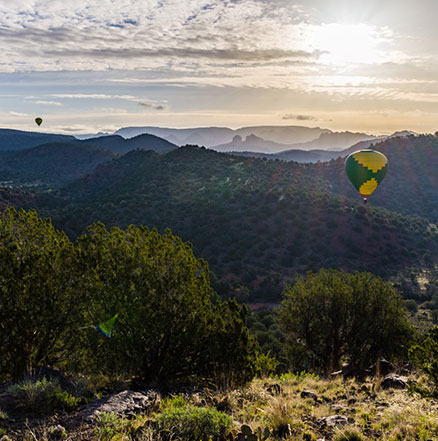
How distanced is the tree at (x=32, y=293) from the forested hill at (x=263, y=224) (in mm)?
36961

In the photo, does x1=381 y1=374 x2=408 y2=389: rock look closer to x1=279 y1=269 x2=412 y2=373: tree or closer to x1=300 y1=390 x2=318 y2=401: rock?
x1=300 y1=390 x2=318 y2=401: rock

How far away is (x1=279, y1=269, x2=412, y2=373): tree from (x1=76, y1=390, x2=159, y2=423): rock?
1297 centimetres

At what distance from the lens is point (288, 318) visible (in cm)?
2075

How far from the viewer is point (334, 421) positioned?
7.48 metres

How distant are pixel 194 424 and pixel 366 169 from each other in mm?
34878

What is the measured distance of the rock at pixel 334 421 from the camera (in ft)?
24.1

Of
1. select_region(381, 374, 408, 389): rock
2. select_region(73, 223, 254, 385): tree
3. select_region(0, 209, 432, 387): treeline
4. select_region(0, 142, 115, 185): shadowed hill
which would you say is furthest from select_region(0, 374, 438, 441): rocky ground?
select_region(0, 142, 115, 185): shadowed hill

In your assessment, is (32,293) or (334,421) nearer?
(334,421)

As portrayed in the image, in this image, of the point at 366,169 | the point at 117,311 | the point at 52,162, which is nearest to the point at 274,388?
the point at 117,311

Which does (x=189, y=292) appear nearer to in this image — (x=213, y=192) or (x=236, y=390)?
(x=236, y=390)

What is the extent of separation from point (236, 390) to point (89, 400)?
3620 mm

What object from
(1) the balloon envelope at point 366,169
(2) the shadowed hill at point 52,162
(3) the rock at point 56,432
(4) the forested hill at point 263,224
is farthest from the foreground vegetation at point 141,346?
(2) the shadowed hill at point 52,162

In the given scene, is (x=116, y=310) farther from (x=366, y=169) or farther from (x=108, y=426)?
(x=366, y=169)

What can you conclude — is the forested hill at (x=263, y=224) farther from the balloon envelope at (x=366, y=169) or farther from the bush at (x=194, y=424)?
the bush at (x=194, y=424)
